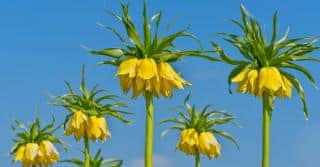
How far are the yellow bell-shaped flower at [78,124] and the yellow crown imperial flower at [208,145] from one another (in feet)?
7.95

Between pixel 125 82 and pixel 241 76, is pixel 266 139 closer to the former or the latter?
pixel 241 76

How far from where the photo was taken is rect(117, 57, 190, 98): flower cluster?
34.2 ft

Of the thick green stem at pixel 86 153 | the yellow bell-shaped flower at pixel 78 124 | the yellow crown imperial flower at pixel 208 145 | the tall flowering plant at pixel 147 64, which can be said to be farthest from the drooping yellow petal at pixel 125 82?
the yellow crown imperial flower at pixel 208 145

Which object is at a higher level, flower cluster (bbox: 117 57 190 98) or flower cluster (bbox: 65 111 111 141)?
flower cluster (bbox: 117 57 190 98)

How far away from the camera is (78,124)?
16812 millimetres

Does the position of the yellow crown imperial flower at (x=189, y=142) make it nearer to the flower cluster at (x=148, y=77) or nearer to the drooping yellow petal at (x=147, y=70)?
the flower cluster at (x=148, y=77)

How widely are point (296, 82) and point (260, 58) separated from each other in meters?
0.58

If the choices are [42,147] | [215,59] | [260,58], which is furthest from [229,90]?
[42,147]

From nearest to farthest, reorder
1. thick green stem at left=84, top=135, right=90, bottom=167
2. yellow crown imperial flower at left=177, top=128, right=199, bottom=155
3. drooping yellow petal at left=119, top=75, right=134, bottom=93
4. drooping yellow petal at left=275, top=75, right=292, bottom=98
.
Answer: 1. drooping yellow petal at left=119, top=75, right=134, bottom=93
2. drooping yellow petal at left=275, top=75, right=292, bottom=98
3. thick green stem at left=84, top=135, right=90, bottom=167
4. yellow crown imperial flower at left=177, top=128, right=199, bottom=155

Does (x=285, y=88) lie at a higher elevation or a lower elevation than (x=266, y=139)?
higher

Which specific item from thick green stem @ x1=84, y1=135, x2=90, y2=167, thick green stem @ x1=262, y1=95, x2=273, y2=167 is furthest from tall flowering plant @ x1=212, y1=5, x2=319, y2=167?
thick green stem @ x1=84, y1=135, x2=90, y2=167

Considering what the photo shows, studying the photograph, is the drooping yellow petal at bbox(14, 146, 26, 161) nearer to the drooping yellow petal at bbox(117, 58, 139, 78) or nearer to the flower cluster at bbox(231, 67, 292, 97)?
the flower cluster at bbox(231, 67, 292, 97)

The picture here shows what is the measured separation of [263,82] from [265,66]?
280mm

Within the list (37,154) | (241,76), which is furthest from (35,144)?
(241,76)
